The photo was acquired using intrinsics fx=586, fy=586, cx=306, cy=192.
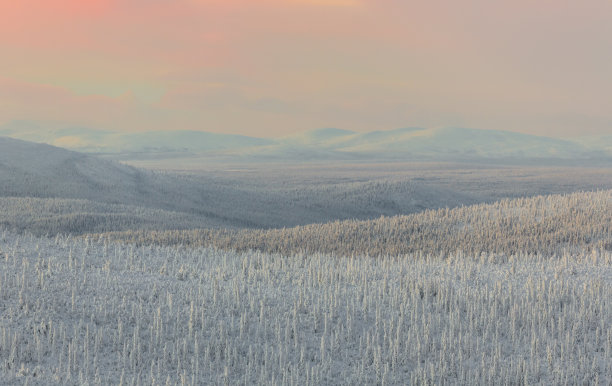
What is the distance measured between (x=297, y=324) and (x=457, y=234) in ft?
42.5

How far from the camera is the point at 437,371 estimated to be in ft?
28.7

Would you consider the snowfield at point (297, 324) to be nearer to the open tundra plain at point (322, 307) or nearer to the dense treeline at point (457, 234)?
the open tundra plain at point (322, 307)

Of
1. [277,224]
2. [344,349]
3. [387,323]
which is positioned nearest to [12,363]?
[344,349]

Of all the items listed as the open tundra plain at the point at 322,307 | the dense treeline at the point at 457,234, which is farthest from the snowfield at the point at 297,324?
the dense treeline at the point at 457,234

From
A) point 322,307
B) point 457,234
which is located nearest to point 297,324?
point 322,307

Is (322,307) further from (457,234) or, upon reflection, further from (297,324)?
(457,234)

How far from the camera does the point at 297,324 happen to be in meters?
10.5

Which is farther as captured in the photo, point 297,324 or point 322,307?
point 322,307

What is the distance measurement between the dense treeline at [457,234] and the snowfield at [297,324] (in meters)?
4.36

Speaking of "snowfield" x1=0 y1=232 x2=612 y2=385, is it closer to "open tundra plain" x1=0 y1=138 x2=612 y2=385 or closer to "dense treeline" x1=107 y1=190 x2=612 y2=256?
"open tundra plain" x1=0 y1=138 x2=612 y2=385

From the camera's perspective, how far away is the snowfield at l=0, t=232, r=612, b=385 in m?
8.60

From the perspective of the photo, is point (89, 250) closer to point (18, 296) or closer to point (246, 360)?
point (18, 296)

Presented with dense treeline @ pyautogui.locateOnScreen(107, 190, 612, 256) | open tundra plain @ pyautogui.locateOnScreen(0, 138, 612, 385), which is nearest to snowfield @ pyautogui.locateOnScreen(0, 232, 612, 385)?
open tundra plain @ pyautogui.locateOnScreen(0, 138, 612, 385)

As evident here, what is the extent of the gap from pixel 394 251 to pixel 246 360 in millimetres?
11270
